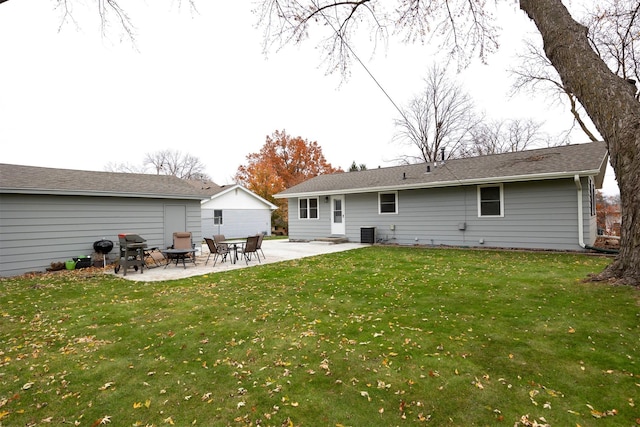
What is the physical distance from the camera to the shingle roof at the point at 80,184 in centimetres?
840

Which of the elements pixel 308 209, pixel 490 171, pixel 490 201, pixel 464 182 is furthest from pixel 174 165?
pixel 490 201

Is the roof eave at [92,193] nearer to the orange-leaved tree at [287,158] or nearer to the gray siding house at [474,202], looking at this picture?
the gray siding house at [474,202]

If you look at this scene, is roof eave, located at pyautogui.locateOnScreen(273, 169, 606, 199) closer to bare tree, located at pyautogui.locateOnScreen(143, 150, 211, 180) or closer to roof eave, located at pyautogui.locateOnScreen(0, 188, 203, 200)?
roof eave, located at pyautogui.locateOnScreen(0, 188, 203, 200)

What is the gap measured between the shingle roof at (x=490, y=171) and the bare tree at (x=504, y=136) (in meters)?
12.9

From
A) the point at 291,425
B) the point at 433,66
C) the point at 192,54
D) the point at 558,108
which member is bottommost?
the point at 291,425

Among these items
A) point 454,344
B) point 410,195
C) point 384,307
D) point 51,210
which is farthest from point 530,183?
point 51,210

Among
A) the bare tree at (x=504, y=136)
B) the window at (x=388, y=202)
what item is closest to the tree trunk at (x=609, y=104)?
the window at (x=388, y=202)

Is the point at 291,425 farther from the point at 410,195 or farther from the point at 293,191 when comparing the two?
the point at 293,191

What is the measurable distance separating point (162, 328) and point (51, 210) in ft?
24.9

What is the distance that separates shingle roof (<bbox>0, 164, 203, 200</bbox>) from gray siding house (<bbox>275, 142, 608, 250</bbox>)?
6667 millimetres

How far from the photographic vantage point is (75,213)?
924 centimetres

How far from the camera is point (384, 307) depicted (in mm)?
4645

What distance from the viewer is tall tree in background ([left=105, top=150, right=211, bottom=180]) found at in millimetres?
39719

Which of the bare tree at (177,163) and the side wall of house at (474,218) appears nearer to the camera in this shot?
the side wall of house at (474,218)
